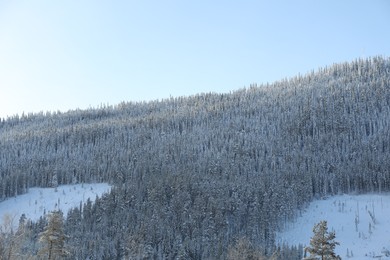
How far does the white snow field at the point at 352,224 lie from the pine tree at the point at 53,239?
99684 millimetres

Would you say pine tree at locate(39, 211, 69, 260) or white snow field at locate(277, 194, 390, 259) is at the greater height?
pine tree at locate(39, 211, 69, 260)

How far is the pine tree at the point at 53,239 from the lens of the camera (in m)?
57.5

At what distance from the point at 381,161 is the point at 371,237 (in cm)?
5267

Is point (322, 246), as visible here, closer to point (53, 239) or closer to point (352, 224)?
point (53, 239)

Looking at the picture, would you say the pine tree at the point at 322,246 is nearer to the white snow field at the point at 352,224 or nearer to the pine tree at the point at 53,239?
the pine tree at the point at 53,239

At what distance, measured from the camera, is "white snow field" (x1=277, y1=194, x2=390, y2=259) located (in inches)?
5714

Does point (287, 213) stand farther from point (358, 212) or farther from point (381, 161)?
point (381, 161)

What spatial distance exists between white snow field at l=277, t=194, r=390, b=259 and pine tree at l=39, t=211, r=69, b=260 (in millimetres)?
99684

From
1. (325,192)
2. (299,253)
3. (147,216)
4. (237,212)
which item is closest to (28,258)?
(299,253)

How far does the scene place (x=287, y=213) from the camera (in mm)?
172500

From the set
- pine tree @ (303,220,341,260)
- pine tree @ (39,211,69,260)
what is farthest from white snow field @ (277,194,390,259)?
pine tree @ (39,211,69,260)

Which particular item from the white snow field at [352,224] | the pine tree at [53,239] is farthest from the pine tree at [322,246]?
the white snow field at [352,224]

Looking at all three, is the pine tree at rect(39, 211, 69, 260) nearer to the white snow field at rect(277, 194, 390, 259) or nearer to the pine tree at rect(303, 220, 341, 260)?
the pine tree at rect(303, 220, 341, 260)

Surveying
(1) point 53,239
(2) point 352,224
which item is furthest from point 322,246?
(2) point 352,224
